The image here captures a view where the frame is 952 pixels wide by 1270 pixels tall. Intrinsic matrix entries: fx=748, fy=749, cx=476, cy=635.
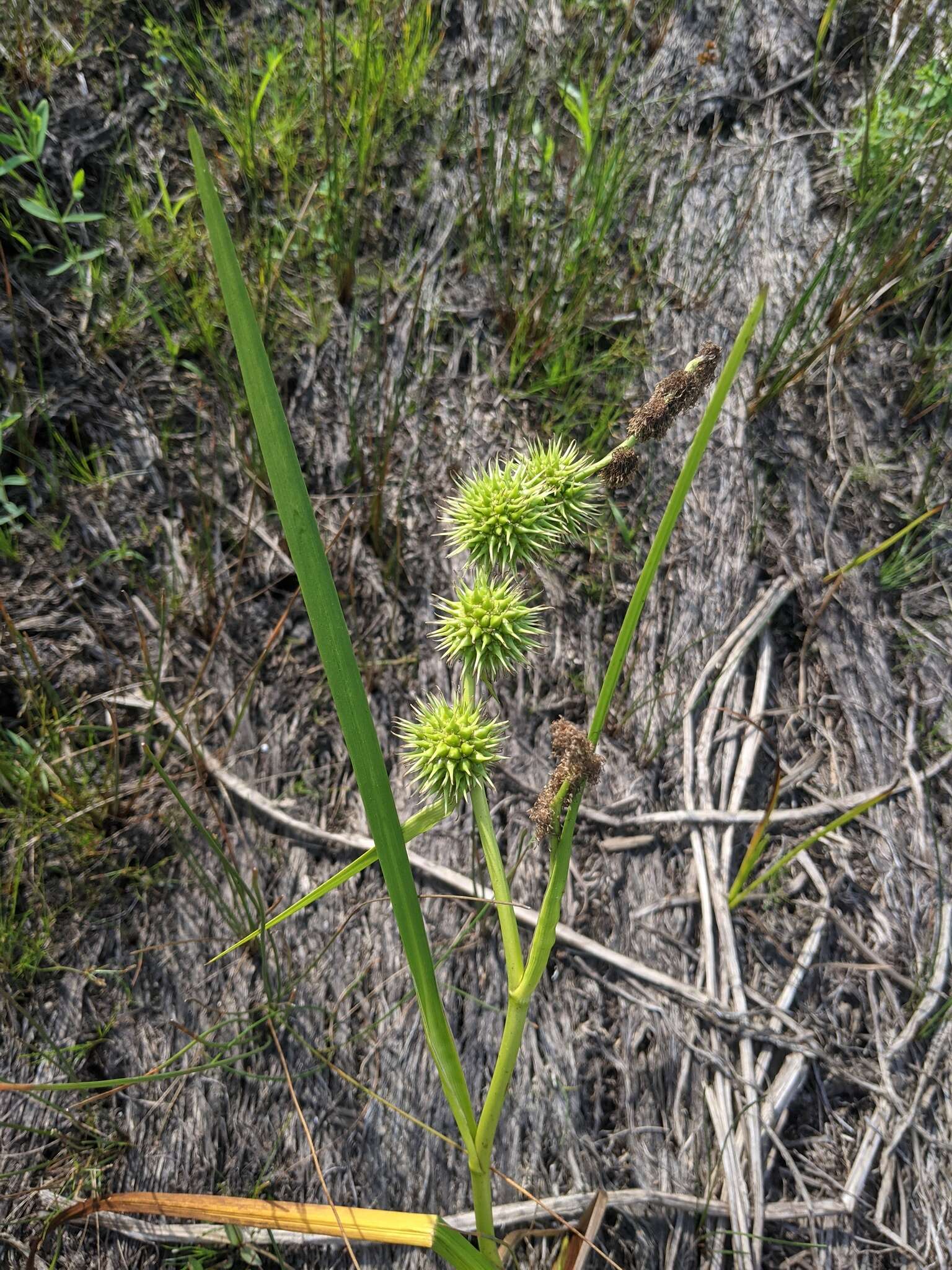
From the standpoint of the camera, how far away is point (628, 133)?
9.51 ft

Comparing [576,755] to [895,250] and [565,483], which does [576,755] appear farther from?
[895,250]

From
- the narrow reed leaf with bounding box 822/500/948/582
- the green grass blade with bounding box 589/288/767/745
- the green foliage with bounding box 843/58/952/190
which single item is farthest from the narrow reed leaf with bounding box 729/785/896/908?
Result: the green foliage with bounding box 843/58/952/190

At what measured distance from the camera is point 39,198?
2.39 m

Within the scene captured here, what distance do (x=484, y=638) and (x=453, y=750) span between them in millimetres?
235

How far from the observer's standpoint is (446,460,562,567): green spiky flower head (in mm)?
1540

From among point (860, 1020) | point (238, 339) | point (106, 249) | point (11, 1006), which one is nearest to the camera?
point (238, 339)

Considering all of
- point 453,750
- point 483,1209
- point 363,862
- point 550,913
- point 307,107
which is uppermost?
point 307,107

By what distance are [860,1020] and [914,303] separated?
2516mm

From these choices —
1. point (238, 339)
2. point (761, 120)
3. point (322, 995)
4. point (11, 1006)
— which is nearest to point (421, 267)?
point (761, 120)

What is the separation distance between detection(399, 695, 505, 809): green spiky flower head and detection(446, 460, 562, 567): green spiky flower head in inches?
13.0

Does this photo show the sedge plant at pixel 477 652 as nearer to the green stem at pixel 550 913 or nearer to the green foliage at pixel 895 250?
the green stem at pixel 550 913

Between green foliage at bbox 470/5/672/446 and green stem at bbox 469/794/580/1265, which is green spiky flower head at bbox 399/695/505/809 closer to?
green stem at bbox 469/794/580/1265

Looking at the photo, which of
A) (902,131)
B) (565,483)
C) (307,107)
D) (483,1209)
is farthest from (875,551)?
(307,107)

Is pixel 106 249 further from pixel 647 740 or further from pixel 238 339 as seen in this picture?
pixel 647 740
